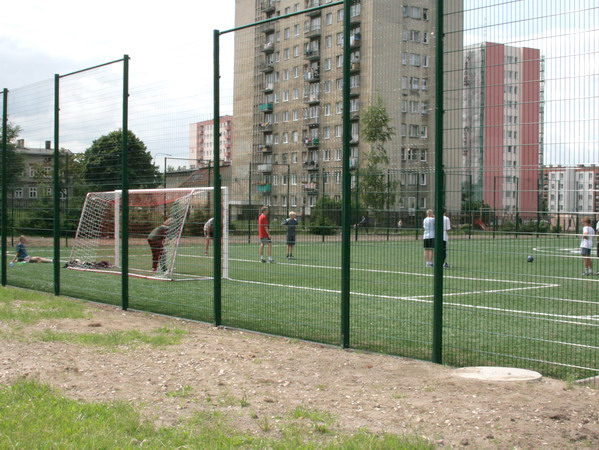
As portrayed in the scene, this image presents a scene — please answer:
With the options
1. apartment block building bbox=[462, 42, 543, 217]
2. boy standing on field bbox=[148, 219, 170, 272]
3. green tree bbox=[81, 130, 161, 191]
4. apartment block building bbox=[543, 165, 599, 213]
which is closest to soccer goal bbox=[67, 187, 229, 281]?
boy standing on field bbox=[148, 219, 170, 272]

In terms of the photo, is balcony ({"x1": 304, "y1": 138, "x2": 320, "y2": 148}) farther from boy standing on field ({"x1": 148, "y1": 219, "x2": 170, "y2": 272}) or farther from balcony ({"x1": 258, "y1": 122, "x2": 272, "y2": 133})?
boy standing on field ({"x1": 148, "y1": 219, "x2": 170, "y2": 272})

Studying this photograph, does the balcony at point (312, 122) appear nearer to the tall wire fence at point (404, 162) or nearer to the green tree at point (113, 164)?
the tall wire fence at point (404, 162)

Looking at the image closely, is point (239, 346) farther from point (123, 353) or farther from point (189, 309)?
point (189, 309)

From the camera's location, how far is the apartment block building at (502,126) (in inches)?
271

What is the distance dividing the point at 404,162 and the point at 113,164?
6.91 meters

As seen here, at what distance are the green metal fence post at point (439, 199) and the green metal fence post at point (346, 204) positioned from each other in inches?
45.8

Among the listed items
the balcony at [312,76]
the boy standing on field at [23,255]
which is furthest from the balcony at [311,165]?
the boy standing on field at [23,255]

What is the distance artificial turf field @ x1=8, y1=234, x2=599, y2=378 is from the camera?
7.75 meters

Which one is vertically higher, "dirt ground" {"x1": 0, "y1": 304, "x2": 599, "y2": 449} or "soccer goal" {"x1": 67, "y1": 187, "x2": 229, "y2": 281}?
"soccer goal" {"x1": 67, "y1": 187, "x2": 229, "y2": 281}

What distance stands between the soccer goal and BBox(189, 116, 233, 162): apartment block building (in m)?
0.75

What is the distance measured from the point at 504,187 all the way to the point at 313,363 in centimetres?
246

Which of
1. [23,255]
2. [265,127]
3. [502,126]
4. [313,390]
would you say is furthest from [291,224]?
[23,255]

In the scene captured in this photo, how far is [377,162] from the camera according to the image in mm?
8625

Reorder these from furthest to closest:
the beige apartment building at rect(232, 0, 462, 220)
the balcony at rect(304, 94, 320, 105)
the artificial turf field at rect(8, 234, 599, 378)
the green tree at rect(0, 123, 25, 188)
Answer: the green tree at rect(0, 123, 25, 188) → the balcony at rect(304, 94, 320, 105) → the artificial turf field at rect(8, 234, 599, 378) → the beige apartment building at rect(232, 0, 462, 220)
